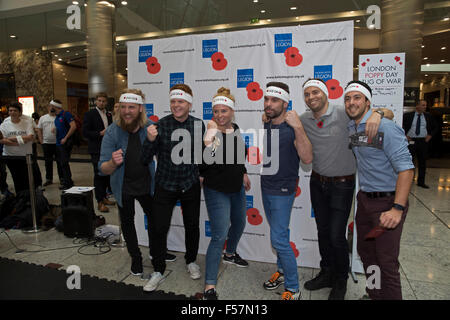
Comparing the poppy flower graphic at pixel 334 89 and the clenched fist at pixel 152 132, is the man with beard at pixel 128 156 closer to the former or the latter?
the clenched fist at pixel 152 132

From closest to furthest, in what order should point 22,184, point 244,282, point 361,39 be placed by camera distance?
point 244,282 → point 22,184 → point 361,39

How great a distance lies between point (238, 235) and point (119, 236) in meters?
1.65

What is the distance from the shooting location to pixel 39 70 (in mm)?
10773

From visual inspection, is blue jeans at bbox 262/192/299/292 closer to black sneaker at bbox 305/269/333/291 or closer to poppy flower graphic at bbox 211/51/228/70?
black sneaker at bbox 305/269/333/291

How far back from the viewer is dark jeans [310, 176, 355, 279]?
2.23m

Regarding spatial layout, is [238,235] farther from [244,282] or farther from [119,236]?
[119,236]

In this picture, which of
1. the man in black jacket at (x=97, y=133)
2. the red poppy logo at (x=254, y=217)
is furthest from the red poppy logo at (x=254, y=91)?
the man in black jacket at (x=97, y=133)

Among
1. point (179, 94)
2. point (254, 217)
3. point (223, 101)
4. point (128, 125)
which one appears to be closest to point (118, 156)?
point (128, 125)

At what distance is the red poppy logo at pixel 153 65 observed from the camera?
11.0 feet

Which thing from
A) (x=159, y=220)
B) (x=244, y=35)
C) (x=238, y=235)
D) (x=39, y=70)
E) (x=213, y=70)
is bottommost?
(x=238, y=235)

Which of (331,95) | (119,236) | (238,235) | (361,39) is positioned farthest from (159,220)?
(361,39)

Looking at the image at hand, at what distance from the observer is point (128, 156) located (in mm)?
2572

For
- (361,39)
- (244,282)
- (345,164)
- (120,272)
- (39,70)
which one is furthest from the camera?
(39,70)

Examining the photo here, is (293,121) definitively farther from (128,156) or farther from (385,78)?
(128,156)
